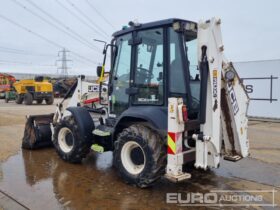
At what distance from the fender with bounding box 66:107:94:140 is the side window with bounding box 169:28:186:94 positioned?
199 centimetres

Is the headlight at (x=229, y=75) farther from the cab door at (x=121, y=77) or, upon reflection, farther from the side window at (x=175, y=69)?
the cab door at (x=121, y=77)

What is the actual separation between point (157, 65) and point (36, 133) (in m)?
3.79

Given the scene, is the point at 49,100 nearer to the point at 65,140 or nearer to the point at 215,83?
the point at 65,140

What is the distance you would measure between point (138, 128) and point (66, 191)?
145 cm

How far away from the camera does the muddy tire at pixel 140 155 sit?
4289mm

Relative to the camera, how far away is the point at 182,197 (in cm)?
434

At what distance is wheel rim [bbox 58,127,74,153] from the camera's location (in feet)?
19.9

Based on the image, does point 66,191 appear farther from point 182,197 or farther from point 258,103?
point 258,103

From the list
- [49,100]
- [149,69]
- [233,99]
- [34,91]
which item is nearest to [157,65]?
[149,69]

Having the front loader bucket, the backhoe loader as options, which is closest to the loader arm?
the backhoe loader

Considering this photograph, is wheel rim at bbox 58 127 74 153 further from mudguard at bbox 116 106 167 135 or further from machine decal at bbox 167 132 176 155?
machine decal at bbox 167 132 176 155

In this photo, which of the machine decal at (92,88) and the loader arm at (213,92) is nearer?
the loader arm at (213,92)

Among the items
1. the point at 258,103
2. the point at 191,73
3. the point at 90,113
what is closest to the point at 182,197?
the point at 191,73

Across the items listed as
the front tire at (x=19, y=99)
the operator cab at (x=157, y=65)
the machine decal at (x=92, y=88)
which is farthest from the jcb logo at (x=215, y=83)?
the front tire at (x=19, y=99)
